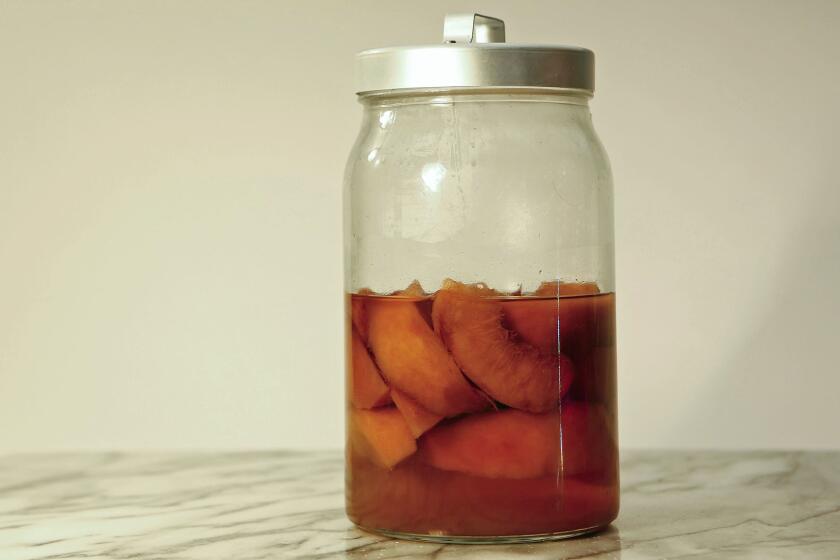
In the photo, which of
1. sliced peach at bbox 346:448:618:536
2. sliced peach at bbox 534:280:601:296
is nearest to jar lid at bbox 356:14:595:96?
sliced peach at bbox 534:280:601:296

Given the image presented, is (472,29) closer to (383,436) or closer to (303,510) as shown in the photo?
(383,436)

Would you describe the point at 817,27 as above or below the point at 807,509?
above

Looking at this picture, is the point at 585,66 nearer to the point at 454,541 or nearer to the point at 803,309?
the point at 454,541

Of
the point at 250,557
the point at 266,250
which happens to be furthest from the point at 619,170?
the point at 250,557

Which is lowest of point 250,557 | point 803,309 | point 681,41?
point 250,557

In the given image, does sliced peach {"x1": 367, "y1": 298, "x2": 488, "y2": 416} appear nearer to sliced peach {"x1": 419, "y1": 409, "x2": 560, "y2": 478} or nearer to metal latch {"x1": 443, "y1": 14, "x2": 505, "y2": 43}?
sliced peach {"x1": 419, "y1": 409, "x2": 560, "y2": 478}

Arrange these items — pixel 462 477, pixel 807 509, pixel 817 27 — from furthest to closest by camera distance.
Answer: pixel 817 27, pixel 807 509, pixel 462 477
